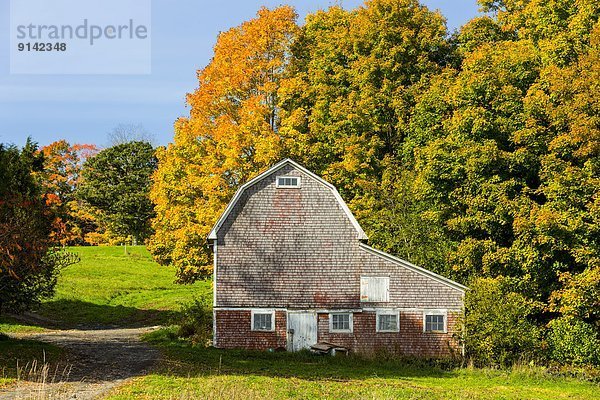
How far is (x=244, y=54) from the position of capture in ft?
163

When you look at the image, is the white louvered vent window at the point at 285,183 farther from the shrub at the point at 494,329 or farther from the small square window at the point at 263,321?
the shrub at the point at 494,329

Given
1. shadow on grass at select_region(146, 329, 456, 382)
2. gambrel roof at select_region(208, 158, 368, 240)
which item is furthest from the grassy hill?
shadow on grass at select_region(146, 329, 456, 382)

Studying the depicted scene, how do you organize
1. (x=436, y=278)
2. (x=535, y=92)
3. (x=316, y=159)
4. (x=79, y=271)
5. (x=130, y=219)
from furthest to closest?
(x=130, y=219)
(x=79, y=271)
(x=316, y=159)
(x=535, y=92)
(x=436, y=278)

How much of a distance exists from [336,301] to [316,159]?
13.8 meters

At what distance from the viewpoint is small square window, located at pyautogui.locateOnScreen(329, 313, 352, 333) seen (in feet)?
128

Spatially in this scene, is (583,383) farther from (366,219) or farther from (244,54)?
(244,54)

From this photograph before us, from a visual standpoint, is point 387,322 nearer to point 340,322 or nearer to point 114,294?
point 340,322

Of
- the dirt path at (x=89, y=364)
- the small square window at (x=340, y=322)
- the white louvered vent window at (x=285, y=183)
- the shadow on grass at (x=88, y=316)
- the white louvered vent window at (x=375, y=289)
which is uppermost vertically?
the white louvered vent window at (x=285, y=183)

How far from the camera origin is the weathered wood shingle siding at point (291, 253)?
3928cm

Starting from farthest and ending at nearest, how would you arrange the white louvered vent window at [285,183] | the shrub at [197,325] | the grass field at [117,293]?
A: the grass field at [117,293] < the shrub at [197,325] < the white louvered vent window at [285,183]

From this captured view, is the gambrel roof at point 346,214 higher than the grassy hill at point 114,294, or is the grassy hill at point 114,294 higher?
the gambrel roof at point 346,214

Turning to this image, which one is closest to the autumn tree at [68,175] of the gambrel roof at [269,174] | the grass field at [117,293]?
the grass field at [117,293]

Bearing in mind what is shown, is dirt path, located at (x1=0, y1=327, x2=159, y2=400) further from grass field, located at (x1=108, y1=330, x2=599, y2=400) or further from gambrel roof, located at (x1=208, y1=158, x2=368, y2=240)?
gambrel roof, located at (x1=208, y1=158, x2=368, y2=240)

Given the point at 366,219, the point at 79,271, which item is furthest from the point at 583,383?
the point at 79,271
